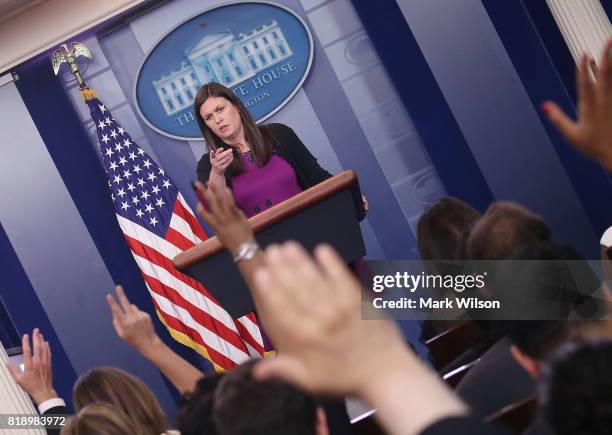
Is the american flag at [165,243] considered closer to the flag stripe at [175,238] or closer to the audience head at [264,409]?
the flag stripe at [175,238]

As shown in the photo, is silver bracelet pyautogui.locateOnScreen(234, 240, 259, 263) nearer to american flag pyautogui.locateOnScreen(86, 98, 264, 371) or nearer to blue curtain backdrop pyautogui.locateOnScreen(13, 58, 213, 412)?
american flag pyautogui.locateOnScreen(86, 98, 264, 371)

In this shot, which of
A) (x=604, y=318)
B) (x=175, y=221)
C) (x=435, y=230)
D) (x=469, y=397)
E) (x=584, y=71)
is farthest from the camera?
(x=175, y=221)

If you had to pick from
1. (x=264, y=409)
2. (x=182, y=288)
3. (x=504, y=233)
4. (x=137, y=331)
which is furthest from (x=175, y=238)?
(x=264, y=409)

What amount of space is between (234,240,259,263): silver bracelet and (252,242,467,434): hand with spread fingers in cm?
76

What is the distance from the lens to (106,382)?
97.2 inches

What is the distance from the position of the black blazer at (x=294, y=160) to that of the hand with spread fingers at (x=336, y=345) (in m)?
2.71

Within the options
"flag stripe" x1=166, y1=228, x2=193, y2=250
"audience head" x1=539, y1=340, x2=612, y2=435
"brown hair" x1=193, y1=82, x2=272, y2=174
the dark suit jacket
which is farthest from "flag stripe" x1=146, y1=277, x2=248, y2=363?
"audience head" x1=539, y1=340, x2=612, y2=435

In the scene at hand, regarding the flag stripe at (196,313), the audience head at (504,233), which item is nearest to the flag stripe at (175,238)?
the flag stripe at (196,313)

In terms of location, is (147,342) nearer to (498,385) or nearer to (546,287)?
(498,385)

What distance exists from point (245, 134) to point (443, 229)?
1.40 metres

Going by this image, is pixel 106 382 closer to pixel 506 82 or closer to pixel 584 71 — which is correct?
pixel 584 71

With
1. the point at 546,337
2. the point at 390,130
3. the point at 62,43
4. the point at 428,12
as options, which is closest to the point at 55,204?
the point at 62,43

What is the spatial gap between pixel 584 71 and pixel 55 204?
4.73 metres

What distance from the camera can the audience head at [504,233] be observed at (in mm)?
1871
